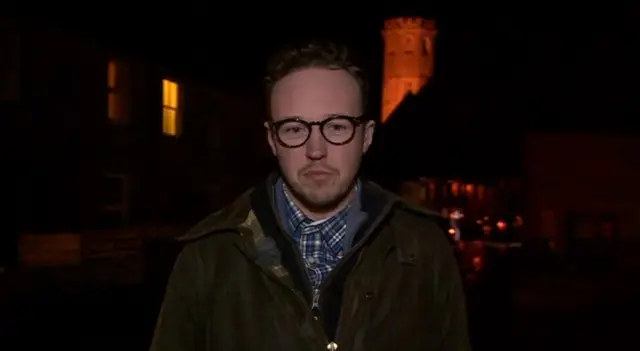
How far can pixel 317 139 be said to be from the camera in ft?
8.24

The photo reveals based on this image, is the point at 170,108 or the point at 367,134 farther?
the point at 170,108

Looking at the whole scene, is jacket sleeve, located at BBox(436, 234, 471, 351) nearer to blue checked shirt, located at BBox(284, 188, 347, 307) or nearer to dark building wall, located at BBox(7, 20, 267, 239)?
blue checked shirt, located at BBox(284, 188, 347, 307)

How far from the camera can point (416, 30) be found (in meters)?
49.1

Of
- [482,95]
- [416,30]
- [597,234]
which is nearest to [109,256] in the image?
[482,95]

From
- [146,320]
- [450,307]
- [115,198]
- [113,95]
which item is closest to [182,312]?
[450,307]

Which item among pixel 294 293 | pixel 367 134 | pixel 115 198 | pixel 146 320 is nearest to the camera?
pixel 294 293

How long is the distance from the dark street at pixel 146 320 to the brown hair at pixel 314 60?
23.9 feet

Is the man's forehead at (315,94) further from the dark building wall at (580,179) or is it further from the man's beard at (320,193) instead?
the dark building wall at (580,179)

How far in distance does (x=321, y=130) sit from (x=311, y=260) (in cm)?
34

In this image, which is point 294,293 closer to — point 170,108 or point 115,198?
point 115,198

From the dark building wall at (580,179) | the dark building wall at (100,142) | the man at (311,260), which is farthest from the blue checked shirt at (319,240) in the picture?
the dark building wall at (580,179)

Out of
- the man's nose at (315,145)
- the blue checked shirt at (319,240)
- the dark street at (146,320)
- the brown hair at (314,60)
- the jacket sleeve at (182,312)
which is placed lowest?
the dark street at (146,320)

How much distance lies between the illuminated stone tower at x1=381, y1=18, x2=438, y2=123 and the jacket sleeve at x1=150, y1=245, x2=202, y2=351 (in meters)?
46.5

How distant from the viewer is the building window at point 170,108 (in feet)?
75.5
